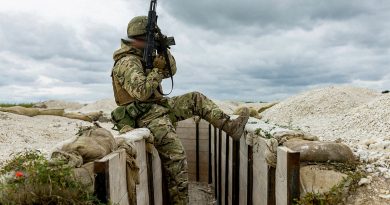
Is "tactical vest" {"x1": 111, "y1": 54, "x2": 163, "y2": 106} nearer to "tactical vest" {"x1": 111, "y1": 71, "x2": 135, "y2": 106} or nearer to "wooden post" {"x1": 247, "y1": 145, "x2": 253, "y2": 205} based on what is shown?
"tactical vest" {"x1": 111, "y1": 71, "x2": 135, "y2": 106}

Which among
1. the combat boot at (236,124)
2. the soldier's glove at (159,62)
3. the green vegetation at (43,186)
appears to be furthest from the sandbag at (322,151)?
the soldier's glove at (159,62)

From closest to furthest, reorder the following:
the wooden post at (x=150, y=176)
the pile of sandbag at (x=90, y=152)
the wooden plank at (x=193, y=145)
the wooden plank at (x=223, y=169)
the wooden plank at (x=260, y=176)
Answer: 1. the pile of sandbag at (x=90, y=152)
2. the wooden plank at (x=260, y=176)
3. the wooden post at (x=150, y=176)
4. the wooden plank at (x=223, y=169)
5. the wooden plank at (x=193, y=145)

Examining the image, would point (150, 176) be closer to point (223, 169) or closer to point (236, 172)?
point (236, 172)

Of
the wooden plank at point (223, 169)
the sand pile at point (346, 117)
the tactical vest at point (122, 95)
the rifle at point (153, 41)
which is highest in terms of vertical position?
the rifle at point (153, 41)

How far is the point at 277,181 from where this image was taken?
14.5 ft

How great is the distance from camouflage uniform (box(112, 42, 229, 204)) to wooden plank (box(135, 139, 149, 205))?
60 centimetres

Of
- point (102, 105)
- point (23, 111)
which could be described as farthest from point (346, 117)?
point (102, 105)

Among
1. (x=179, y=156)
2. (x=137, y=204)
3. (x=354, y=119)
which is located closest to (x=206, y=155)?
(x=354, y=119)

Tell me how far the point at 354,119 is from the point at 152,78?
20.8ft

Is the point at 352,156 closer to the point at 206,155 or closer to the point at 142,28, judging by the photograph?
the point at 142,28

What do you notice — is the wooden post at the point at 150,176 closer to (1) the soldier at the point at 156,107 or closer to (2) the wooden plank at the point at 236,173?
(1) the soldier at the point at 156,107

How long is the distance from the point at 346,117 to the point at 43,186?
10051 millimetres

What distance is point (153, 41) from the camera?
242 inches

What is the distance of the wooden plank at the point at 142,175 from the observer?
4961 millimetres
